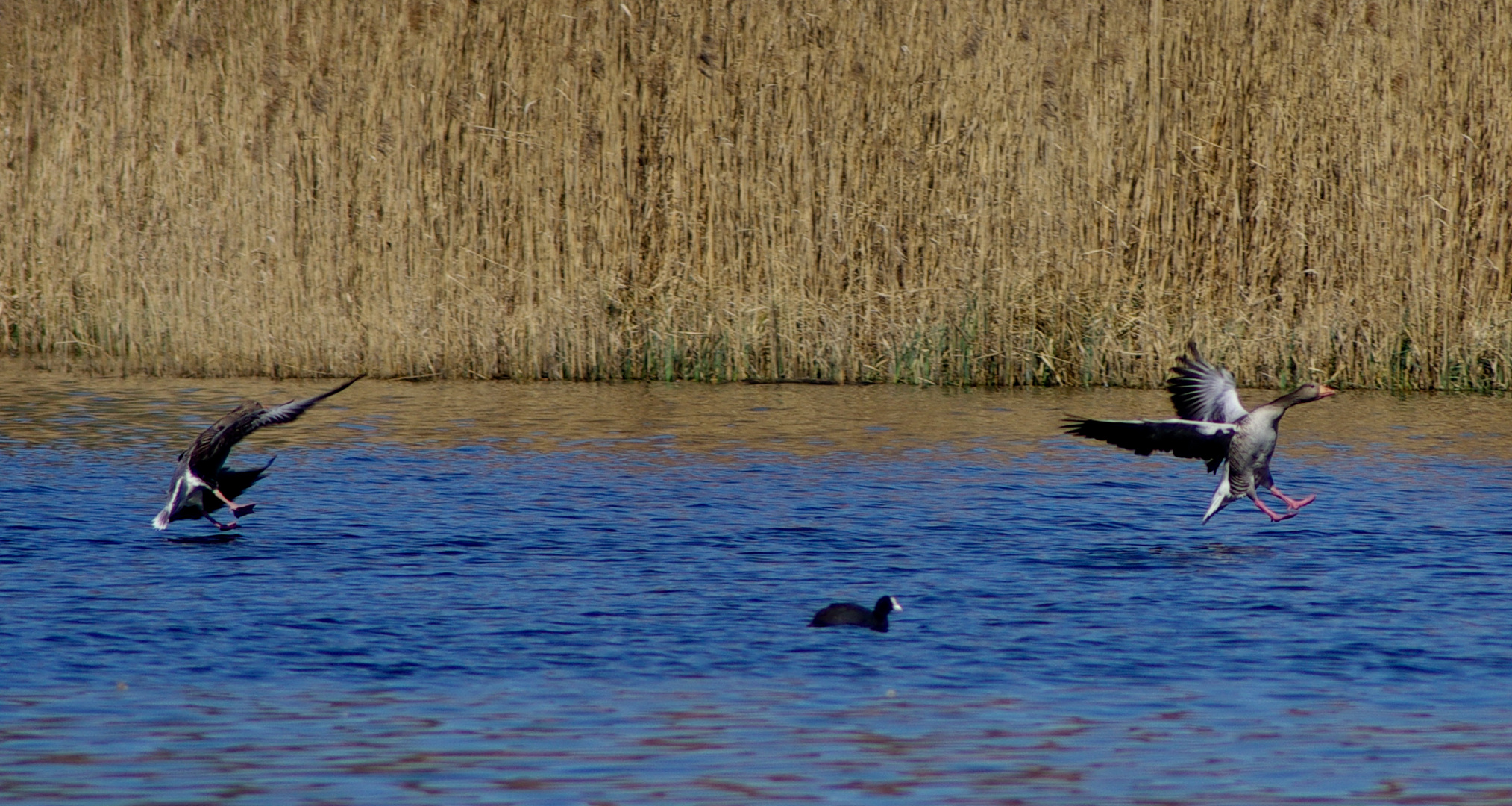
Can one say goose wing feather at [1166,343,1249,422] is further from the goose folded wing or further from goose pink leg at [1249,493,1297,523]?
goose pink leg at [1249,493,1297,523]

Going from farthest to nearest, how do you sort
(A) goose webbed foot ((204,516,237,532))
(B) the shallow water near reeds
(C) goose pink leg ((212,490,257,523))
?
(A) goose webbed foot ((204,516,237,532)) < (C) goose pink leg ((212,490,257,523)) < (B) the shallow water near reeds

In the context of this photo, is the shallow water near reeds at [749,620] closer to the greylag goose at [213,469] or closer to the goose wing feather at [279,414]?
the greylag goose at [213,469]

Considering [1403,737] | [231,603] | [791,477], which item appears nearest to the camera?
[1403,737]

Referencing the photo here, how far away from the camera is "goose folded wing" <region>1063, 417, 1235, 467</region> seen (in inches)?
304

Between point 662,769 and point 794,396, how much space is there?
786cm

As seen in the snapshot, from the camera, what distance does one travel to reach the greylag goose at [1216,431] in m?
7.80

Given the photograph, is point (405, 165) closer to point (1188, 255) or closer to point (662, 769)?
point (1188, 255)

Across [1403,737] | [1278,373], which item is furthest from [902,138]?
[1403,737]

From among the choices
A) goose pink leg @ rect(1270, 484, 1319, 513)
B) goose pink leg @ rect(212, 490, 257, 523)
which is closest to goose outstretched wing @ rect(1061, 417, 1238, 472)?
goose pink leg @ rect(1270, 484, 1319, 513)

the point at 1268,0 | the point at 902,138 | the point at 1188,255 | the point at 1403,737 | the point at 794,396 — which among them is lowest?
the point at 1403,737

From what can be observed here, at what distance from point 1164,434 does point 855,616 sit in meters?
2.43

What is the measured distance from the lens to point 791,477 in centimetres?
940

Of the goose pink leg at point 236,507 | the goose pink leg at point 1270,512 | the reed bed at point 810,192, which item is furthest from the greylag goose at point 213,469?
the reed bed at point 810,192

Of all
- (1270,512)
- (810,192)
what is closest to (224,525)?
(1270,512)
